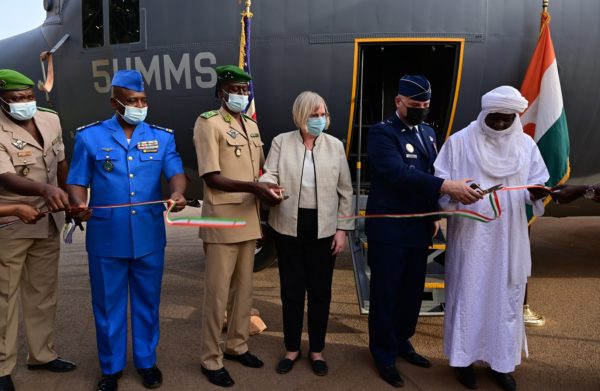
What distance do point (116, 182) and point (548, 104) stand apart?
11.1 feet

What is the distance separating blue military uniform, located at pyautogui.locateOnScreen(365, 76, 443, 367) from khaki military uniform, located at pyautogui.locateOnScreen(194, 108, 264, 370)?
820mm

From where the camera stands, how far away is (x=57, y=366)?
351 cm

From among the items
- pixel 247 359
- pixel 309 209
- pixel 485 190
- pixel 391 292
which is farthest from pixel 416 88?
pixel 247 359

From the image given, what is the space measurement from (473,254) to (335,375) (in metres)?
1.26

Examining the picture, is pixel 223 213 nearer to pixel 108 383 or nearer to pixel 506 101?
pixel 108 383

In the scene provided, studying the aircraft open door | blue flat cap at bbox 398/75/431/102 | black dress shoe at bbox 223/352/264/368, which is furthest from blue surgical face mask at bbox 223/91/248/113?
black dress shoe at bbox 223/352/264/368

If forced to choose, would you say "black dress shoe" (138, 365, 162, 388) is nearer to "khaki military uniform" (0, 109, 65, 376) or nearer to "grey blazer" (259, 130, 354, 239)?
"khaki military uniform" (0, 109, 65, 376)

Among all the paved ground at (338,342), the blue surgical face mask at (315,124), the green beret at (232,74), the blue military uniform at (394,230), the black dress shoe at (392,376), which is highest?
the green beret at (232,74)

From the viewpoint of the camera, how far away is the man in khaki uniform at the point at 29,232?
3.15 m

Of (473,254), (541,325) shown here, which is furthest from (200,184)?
(541,325)

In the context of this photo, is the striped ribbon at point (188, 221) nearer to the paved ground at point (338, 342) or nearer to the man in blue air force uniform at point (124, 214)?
the man in blue air force uniform at point (124, 214)

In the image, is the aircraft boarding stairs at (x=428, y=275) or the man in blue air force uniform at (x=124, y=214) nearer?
the man in blue air force uniform at (x=124, y=214)

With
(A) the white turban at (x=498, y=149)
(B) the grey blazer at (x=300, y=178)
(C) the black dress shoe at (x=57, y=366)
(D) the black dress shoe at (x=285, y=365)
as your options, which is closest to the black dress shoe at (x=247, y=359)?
(D) the black dress shoe at (x=285, y=365)

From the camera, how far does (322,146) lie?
10.8 ft
